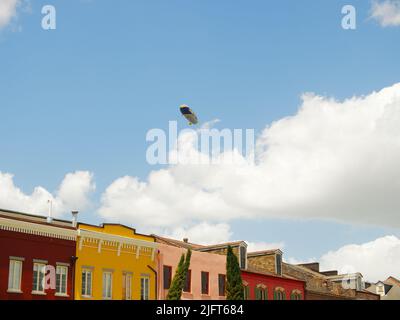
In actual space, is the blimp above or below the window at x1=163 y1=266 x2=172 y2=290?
above

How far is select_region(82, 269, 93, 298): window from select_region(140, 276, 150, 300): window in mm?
4134

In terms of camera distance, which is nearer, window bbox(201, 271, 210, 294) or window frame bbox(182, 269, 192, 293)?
window frame bbox(182, 269, 192, 293)

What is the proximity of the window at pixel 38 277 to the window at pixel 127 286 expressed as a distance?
5928 millimetres

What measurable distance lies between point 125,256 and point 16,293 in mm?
8178

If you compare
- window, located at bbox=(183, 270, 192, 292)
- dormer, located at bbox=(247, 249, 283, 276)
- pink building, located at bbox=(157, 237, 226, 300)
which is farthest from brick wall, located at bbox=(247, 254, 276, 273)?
window, located at bbox=(183, 270, 192, 292)

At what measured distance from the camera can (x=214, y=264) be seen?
156 feet

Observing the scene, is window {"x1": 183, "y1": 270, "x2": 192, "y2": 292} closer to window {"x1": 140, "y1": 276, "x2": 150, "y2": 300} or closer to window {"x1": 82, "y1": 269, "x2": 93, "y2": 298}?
window {"x1": 140, "y1": 276, "x2": 150, "y2": 300}

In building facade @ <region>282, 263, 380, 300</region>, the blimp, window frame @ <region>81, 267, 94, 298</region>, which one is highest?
the blimp

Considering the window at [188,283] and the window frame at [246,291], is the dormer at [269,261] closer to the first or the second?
the window frame at [246,291]

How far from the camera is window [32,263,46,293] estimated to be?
3512 centimetres

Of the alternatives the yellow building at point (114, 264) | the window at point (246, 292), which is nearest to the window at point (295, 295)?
the window at point (246, 292)

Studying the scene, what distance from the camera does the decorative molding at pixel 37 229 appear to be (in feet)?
112

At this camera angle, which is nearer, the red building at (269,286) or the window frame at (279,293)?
the red building at (269,286)
